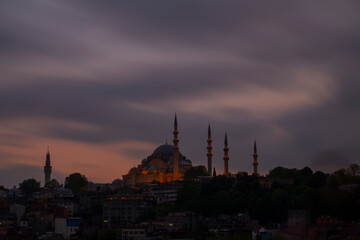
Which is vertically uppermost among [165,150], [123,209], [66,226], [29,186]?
[165,150]

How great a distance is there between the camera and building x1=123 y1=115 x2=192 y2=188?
4099 inches

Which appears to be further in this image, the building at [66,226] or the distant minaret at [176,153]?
the distant minaret at [176,153]

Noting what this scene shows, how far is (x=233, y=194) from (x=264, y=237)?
17.3m

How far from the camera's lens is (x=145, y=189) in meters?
96.9

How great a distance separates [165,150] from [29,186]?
667 inches

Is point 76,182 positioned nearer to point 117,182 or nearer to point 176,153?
point 117,182

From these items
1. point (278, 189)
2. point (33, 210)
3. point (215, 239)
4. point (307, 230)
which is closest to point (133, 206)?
point (33, 210)

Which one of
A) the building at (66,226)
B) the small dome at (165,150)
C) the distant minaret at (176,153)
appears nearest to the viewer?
the building at (66,226)

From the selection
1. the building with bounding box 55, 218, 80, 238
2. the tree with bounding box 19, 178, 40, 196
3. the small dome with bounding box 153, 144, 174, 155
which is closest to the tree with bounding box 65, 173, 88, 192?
the tree with bounding box 19, 178, 40, 196

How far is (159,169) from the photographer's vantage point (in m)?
106

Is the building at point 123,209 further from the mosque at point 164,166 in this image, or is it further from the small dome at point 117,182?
the small dome at point 117,182

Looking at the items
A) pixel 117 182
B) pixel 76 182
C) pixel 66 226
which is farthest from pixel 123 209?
pixel 117 182

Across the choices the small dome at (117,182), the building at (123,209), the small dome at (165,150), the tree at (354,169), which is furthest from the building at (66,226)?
the small dome at (117,182)

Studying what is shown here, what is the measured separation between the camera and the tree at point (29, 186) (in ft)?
348
